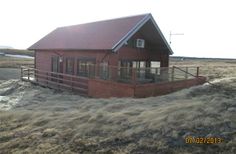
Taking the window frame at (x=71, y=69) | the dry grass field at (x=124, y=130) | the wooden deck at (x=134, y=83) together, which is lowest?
the dry grass field at (x=124, y=130)

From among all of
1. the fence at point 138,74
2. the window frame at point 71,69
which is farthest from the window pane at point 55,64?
the fence at point 138,74

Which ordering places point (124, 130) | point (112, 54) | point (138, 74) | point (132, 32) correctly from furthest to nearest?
point (132, 32), point (112, 54), point (138, 74), point (124, 130)

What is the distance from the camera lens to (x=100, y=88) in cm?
1611

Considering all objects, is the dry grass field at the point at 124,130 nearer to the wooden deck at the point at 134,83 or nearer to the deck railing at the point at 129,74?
the wooden deck at the point at 134,83

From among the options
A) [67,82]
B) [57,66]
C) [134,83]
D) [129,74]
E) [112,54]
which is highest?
[112,54]

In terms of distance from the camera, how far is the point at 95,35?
64.7ft

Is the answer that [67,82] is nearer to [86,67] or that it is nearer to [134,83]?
[86,67]

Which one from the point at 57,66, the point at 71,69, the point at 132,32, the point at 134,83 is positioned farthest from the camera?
the point at 57,66

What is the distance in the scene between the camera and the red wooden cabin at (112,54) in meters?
16.0

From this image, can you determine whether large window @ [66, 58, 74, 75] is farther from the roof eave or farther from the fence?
the roof eave

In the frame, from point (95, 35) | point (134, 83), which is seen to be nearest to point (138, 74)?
point (134, 83)

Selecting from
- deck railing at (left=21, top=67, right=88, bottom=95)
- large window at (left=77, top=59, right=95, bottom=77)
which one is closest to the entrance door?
deck railing at (left=21, top=67, right=88, bottom=95)

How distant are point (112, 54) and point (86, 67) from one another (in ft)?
8.01

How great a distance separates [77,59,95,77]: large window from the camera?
56.6ft
